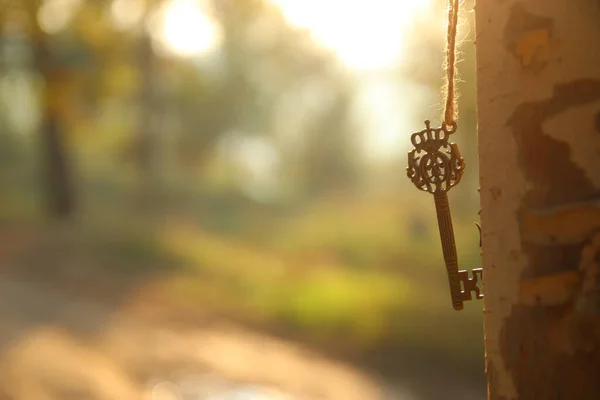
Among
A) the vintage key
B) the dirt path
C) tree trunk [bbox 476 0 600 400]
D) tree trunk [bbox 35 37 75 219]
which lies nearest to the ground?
the dirt path

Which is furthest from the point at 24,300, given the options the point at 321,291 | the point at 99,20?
the point at 99,20

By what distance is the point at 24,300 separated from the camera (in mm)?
8055

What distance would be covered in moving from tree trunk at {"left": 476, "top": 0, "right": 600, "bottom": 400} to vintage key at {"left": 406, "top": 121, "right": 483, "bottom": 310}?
0.32 meters

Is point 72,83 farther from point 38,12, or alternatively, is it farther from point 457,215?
point 457,215

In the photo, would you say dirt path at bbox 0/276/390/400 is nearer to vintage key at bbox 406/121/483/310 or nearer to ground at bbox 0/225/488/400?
ground at bbox 0/225/488/400

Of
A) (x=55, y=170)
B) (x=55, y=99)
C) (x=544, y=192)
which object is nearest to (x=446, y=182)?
(x=544, y=192)

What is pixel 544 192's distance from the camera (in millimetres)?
964

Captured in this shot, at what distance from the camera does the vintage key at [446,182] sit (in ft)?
4.54

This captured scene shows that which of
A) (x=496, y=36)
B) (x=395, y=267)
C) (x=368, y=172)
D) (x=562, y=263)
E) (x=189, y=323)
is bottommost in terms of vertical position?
(x=562, y=263)

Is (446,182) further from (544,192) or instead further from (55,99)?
(55,99)

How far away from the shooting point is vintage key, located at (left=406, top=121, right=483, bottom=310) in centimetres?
138

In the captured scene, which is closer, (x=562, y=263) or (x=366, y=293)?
(x=562, y=263)

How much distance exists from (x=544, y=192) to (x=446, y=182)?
43 cm

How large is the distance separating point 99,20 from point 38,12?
1.06 m
